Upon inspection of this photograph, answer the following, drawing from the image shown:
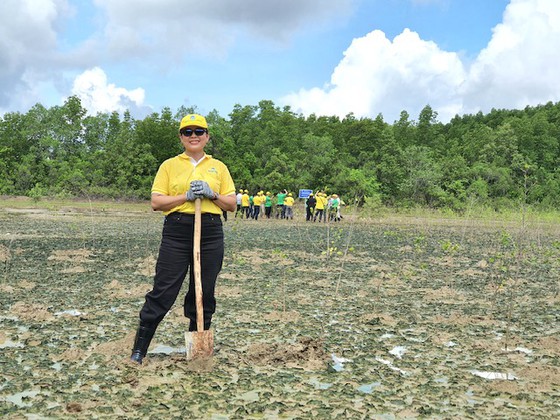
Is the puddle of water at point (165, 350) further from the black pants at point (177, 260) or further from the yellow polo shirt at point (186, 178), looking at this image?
the yellow polo shirt at point (186, 178)

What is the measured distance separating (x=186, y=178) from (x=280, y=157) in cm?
5960

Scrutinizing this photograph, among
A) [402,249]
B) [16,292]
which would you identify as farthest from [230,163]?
[16,292]

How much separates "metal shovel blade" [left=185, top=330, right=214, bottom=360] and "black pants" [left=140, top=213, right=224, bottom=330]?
330 mm

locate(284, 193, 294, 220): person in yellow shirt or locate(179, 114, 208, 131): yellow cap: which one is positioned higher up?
locate(179, 114, 208, 131): yellow cap

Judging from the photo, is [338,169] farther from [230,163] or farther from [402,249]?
[402,249]

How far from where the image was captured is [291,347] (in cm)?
581

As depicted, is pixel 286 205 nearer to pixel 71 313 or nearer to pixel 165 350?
pixel 71 313

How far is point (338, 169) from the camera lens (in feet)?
203

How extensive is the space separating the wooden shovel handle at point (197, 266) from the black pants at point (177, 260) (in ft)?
0.42

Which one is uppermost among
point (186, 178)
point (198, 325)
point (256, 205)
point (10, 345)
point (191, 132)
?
point (191, 132)

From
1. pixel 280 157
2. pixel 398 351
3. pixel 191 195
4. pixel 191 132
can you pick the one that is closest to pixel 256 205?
pixel 398 351

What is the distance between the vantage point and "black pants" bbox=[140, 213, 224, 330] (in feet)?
16.3

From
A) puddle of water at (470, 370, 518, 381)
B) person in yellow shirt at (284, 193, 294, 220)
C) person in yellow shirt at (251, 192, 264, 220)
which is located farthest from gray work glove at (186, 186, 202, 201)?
person in yellow shirt at (284, 193, 294, 220)

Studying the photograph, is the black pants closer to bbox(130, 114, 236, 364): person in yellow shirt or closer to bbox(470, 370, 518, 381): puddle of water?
bbox(130, 114, 236, 364): person in yellow shirt
